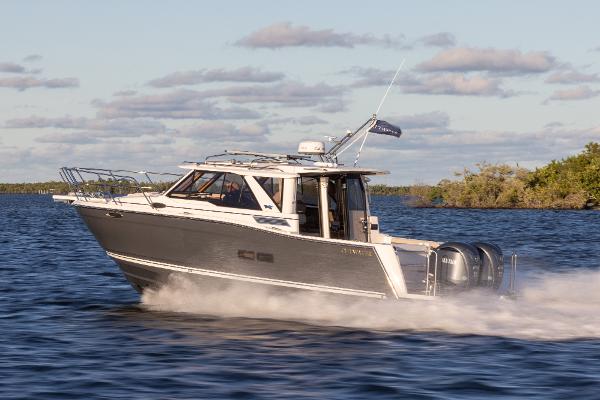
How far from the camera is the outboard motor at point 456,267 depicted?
15672 millimetres

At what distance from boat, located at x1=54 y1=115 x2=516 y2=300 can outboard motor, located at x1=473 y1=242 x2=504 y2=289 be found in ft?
0.05

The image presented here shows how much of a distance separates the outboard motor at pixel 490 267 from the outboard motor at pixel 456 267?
23cm

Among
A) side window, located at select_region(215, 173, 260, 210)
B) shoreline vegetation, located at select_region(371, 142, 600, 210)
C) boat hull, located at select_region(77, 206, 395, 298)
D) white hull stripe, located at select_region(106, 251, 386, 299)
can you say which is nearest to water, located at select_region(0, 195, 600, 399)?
white hull stripe, located at select_region(106, 251, 386, 299)

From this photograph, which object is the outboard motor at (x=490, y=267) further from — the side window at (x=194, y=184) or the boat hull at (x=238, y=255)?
the side window at (x=194, y=184)

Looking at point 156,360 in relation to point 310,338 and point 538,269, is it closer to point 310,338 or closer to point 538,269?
point 310,338

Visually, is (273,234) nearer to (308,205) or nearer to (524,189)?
(308,205)

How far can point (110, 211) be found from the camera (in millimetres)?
16859

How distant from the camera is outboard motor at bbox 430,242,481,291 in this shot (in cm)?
1567

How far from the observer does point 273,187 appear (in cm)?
1630

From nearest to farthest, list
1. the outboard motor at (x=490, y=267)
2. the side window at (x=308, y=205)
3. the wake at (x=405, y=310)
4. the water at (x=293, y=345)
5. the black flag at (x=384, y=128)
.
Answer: the water at (x=293, y=345)
the wake at (x=405, y=310)
the outboard motor at (x=490, y=267)
the side window at (x=308, y=205)
the black flag at (x=384, y=128)

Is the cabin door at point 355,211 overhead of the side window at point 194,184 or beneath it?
beneath

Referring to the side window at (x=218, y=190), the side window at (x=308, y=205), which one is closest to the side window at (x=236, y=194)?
the side window at (x=218, y=190)

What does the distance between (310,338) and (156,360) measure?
8.35 ft

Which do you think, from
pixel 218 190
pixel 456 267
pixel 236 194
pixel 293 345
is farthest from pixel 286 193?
pixel 293 345
